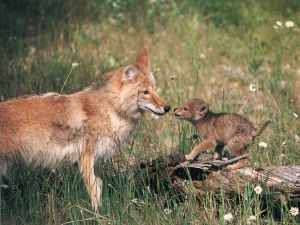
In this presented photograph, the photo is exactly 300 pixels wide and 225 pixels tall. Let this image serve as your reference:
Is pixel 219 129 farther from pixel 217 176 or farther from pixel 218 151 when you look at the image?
pixel 217 176

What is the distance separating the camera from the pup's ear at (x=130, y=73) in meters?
6.86

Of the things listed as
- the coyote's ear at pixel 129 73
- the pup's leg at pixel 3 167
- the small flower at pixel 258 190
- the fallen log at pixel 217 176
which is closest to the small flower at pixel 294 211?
the fallen log at pixel 217 176

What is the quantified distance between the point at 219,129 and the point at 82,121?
133cm

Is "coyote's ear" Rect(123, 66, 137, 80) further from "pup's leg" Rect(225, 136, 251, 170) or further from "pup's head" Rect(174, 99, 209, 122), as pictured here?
"pup's leg" Rect(225, 136, 251, 170)

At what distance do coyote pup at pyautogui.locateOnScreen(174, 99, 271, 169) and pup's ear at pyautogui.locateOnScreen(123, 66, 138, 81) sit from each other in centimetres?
57

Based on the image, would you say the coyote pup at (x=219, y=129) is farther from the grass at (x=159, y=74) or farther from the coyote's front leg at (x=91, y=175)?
the coyote's front leg at (x=91, y=175)

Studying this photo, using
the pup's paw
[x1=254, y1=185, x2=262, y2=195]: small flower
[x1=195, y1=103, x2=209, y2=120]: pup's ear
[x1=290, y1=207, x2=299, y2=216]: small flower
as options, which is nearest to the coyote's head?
[x1=195, y1=103, x2=209, y2=120]: pup's ear

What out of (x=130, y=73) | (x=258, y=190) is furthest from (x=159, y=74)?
(x=258, y=190)

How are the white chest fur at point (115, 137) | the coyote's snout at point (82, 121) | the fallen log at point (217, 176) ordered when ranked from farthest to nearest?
the white chest fur at point (115, 137) < the coyote's snout at point (82, 121) < the fallen log at point (217, 176)

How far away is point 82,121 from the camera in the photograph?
6.66m

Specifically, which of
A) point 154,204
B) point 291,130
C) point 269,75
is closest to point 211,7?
point 269,75

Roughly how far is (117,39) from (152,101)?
5044mm

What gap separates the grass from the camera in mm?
6039

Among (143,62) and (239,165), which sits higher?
(143,62)
